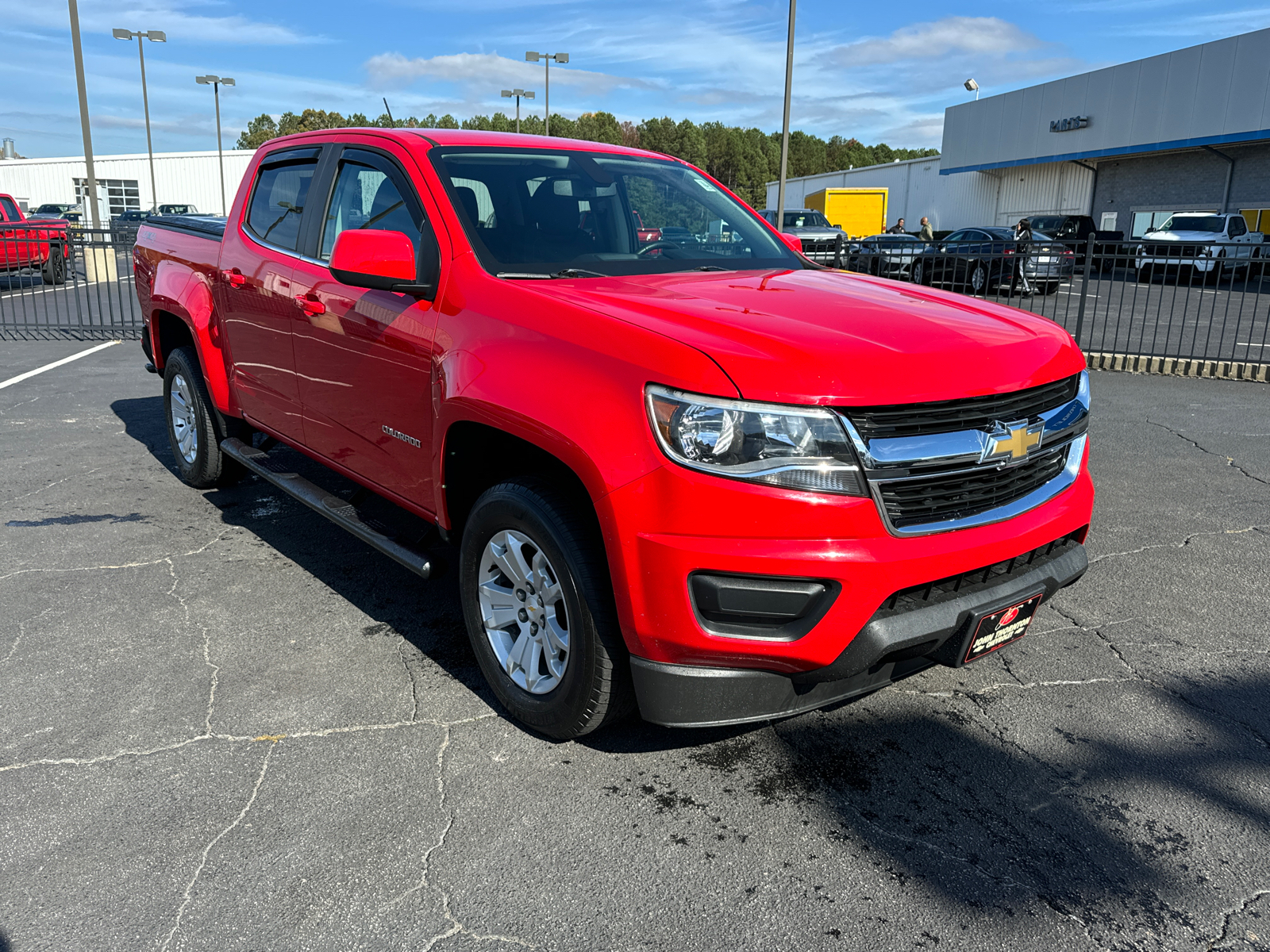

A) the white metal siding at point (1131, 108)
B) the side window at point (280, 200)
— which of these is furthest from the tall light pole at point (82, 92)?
the white metal siding at point (1131, 108)

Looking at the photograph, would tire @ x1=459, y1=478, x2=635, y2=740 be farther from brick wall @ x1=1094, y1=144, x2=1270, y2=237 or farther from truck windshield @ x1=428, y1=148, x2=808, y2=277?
brick wall @ x1=1094, y1=144, x2=1270, y2=237

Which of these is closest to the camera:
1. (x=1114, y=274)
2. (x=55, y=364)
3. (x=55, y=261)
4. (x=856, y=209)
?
(x=55, y=364)

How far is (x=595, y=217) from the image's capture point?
3.86 meters

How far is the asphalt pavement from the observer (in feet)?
7.75

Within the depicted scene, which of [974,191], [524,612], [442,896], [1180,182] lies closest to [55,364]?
[524,612]

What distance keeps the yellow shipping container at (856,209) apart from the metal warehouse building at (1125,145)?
20.7 feet

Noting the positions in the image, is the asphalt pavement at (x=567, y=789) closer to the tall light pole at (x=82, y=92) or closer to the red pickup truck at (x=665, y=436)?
the red pickup truck at (x=665, y=436)

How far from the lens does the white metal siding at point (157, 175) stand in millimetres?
71688

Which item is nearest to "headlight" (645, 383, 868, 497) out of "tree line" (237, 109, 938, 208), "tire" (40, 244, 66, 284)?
"tire" (40, 244, 66, 284)

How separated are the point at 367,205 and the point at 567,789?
250 centimetres

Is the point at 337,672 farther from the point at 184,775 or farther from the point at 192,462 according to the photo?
the point at 192,462

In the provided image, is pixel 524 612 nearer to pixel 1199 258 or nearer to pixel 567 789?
pixel 567 789

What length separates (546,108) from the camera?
45.3 metres

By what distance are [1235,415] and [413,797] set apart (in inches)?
337
